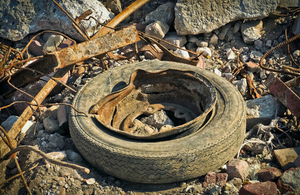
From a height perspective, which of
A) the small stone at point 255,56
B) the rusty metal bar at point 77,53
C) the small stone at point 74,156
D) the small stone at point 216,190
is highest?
the rusty metal bar at point 77,53

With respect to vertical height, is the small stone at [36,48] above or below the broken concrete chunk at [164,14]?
above

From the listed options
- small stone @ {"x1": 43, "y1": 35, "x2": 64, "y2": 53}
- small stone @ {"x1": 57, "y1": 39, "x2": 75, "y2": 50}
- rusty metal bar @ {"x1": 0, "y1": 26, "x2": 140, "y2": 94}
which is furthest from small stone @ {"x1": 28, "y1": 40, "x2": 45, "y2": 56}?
rusty metal bar @ {"x1": 0, "y1": 26, "x2": 140, "y2": 94}

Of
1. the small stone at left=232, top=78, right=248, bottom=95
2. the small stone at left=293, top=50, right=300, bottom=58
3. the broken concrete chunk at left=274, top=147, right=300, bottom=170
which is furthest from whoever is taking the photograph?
the small stone at left=293, top=50, right=300, bottom=58

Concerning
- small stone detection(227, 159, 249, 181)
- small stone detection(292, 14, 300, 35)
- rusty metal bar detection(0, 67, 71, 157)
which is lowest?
small stone detection(227, 159, 249, 181)

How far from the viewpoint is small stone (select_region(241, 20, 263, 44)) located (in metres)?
5.11

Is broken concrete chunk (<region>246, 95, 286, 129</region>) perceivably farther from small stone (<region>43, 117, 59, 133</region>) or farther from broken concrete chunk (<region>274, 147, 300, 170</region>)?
small stone (<region>43, 117, 59, 133</region>)

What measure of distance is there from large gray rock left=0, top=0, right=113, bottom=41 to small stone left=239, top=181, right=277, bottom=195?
408 centimetres

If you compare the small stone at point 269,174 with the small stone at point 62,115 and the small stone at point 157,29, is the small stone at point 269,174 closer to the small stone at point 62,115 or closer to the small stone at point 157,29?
the small stone at point 62,115

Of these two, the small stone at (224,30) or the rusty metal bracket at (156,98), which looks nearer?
the rusty metal bracket at (156,98)

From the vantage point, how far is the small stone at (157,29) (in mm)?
5031

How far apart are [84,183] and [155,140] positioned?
900mm

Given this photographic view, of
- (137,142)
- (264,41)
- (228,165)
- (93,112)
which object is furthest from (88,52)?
(264,41)

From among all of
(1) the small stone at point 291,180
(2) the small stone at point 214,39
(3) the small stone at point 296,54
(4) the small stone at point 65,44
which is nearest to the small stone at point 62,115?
(4) the small stone at point 65,44

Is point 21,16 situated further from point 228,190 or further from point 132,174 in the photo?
point 228,190
